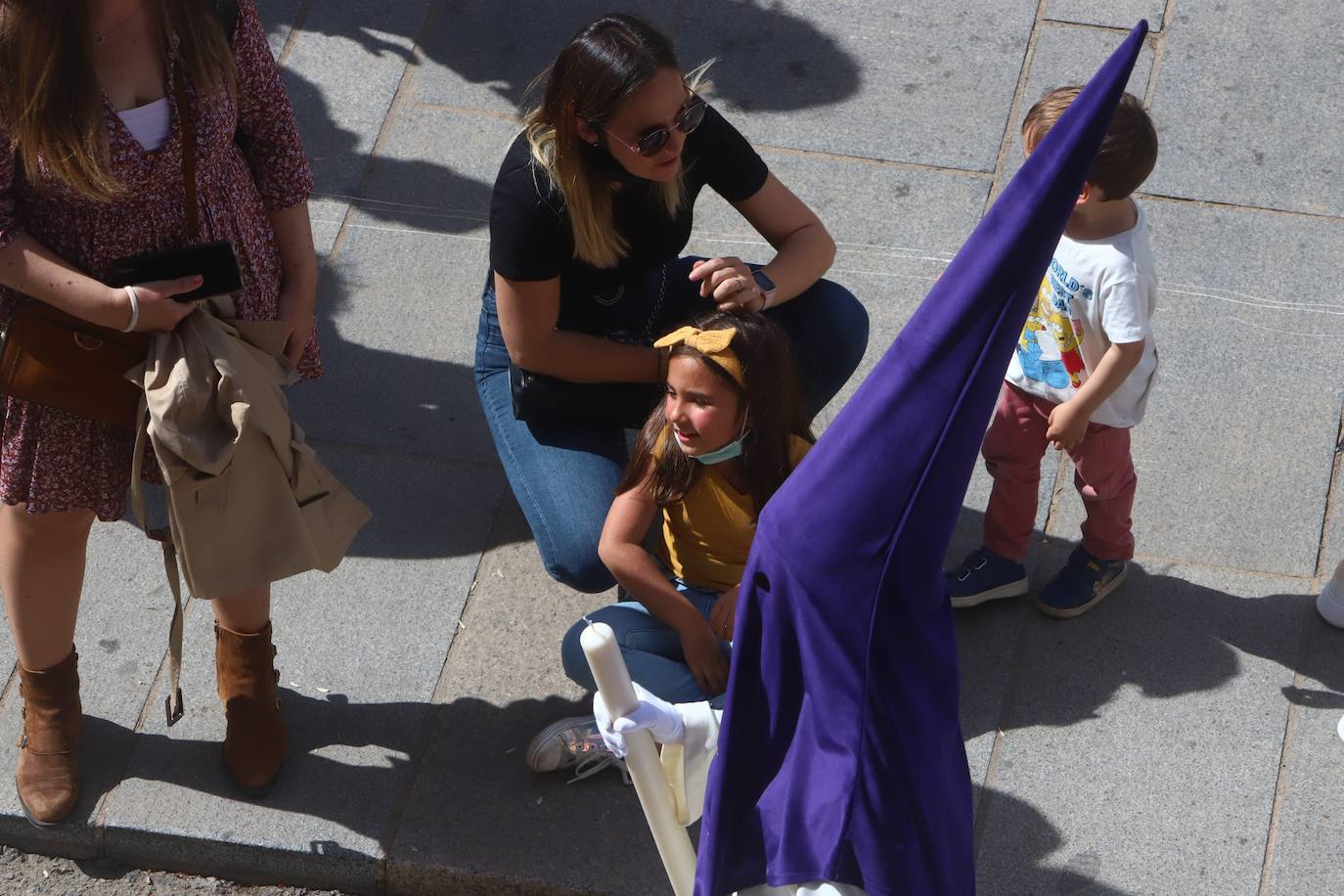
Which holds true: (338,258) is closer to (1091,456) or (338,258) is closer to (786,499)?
(1091,456)

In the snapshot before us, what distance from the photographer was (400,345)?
4574 mm

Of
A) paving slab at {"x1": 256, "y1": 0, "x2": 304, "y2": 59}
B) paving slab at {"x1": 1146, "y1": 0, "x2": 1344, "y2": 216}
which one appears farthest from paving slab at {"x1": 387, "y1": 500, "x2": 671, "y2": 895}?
paving slab at {"x1": 256, "y1": 0, "x2": 304, "y2": 59}

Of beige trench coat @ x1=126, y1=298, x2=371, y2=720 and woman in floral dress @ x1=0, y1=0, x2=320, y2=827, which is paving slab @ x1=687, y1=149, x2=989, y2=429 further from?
beige trench coat @ x1=126, y1=298, x2=371, y2=720

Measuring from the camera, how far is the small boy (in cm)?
323

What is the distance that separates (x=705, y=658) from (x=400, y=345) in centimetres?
164

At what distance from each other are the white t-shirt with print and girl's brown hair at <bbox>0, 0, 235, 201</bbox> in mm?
1673

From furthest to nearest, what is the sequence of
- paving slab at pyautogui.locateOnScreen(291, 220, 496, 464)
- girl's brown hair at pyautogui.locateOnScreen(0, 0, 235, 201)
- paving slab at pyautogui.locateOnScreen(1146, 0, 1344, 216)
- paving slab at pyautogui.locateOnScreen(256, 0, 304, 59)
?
paving slab at pyautogui.locateOnScreen(256, 0, 304, 59) → paving slab at pyautogui.locateOnScreen(1146, 0, 1344, 216) → paving slab at pyautogui.locateOnScreen(291, 220, 496, 464) → girl's brown hair at pyautogui.locateOnScreen(0, 0, 235, 201)

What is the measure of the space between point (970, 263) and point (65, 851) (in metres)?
2.66

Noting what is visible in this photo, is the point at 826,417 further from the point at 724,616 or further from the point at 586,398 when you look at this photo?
the point at 724,616

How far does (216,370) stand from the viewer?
9.91 feet

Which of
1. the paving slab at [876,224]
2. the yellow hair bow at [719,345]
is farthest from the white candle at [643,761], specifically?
the paving slab at [876,224]

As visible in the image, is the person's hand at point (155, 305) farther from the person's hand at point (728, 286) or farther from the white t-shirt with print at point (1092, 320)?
the white t-shirt with print at point (1092, 320)

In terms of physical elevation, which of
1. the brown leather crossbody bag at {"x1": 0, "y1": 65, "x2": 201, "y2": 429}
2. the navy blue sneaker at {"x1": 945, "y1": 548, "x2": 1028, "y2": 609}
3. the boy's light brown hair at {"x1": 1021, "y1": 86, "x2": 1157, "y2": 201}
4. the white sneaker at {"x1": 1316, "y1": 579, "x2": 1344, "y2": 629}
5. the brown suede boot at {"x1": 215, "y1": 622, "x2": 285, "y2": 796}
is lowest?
the brown suede boot at {"x1": 215, "y1": 622, "x2": 285, "y2": 796}

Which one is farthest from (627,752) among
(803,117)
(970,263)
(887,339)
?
(803,117)
